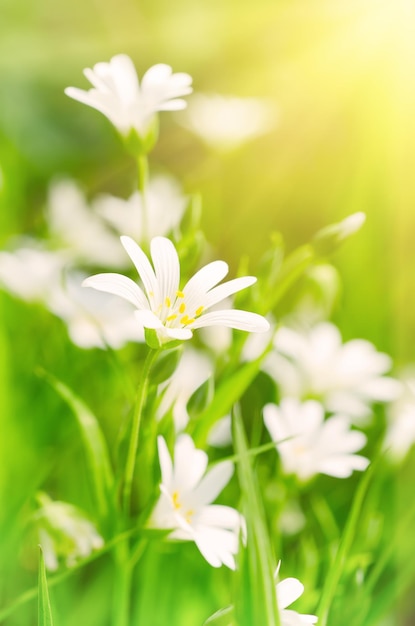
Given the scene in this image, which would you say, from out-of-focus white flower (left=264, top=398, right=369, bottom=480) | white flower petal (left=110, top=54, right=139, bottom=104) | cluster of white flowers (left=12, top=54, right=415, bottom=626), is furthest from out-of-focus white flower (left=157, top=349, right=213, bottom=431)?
white flower petal (left=110, top=54, right=139, bottom=104)

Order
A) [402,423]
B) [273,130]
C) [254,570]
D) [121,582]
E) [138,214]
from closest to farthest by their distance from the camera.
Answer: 1. [254,570]
2. [121,582]
3. [402,423]
4. [138,214]
5. [273,130]

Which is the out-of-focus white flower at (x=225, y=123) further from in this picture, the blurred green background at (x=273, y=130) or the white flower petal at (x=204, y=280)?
the white flower petal at (x=204, y=280)

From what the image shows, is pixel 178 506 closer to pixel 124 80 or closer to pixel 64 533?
pixel 64 533

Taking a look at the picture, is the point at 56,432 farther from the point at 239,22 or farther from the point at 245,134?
the point at 239,22

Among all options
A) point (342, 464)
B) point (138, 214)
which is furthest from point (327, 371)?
point (138, 214)

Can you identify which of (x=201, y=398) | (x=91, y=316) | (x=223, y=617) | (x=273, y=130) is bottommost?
(x=223, y=617)

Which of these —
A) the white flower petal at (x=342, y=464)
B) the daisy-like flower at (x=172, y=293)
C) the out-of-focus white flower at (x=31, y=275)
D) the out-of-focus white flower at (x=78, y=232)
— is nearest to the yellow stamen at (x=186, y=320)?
the daisy-like flower at (x=172, y=293)

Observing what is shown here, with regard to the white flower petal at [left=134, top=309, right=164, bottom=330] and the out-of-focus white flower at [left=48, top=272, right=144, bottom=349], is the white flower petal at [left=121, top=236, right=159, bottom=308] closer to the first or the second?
the white flower petal at [left=134, top=309, right=164, bottom=330]

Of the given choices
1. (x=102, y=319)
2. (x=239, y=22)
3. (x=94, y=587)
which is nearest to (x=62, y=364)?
(x=102, y=319)
